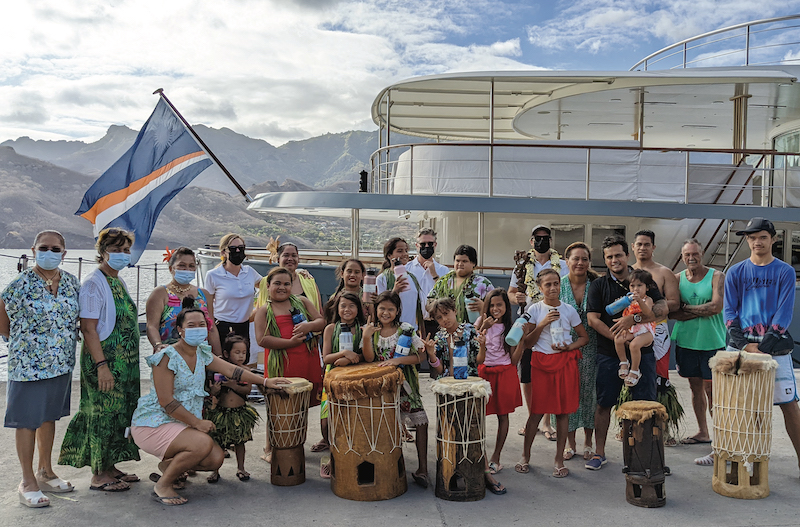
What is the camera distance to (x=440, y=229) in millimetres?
12742

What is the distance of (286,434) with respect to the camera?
4.68 metres

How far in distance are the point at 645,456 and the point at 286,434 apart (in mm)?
2509

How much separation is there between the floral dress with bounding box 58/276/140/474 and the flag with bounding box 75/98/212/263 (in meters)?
4.51

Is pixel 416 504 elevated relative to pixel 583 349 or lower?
lower

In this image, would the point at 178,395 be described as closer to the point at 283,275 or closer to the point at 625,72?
the point at 283,275

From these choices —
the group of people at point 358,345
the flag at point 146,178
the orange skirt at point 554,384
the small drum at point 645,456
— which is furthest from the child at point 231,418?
the flag at point 146,178

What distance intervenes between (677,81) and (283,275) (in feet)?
27.9

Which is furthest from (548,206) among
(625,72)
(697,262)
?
(697,262)

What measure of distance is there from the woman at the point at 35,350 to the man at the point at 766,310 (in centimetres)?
497

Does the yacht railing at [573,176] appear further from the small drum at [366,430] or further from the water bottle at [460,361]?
the small drum at [366,430]

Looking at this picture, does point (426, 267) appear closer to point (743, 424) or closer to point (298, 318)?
point (298, 318)

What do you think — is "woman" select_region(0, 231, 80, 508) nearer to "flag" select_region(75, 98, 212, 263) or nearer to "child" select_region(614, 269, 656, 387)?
"child" select_region(614, 269, 656, 387)

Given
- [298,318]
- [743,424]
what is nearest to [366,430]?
[298,318]

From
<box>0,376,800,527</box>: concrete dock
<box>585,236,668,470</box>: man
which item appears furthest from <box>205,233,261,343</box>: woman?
<box>585,236,668,470</box>: man
